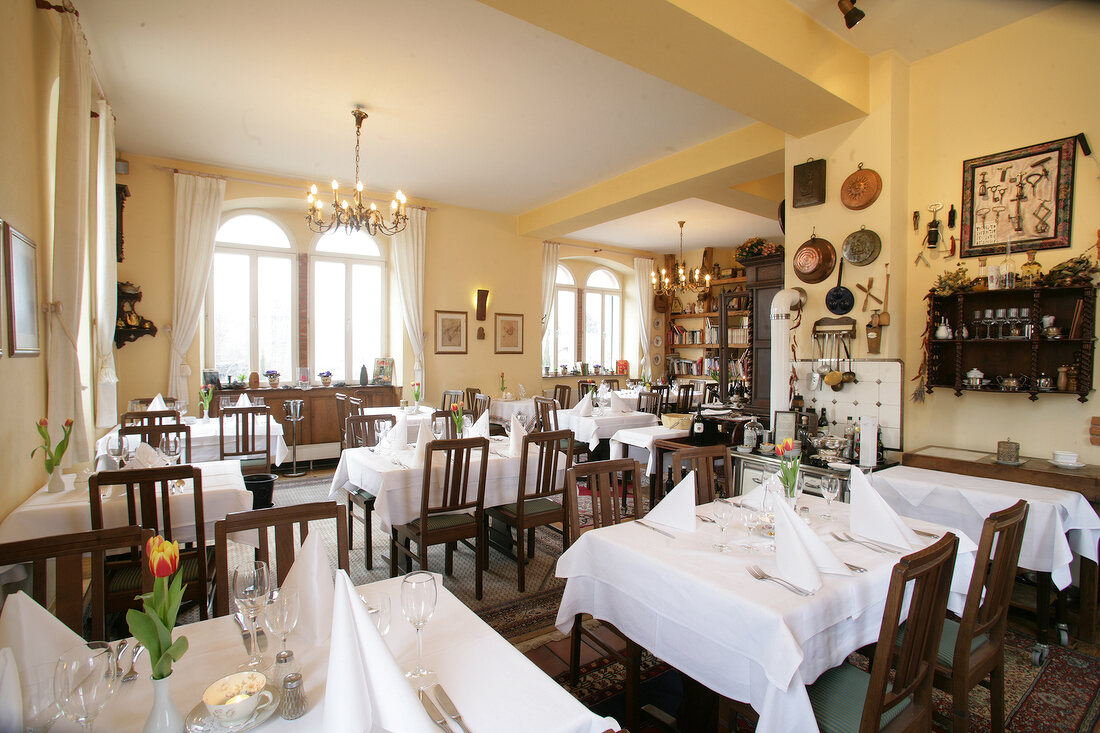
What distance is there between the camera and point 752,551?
6.70ft

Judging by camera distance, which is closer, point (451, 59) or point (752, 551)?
point (752, 551)

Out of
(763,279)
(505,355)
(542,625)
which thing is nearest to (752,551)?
(542,625)

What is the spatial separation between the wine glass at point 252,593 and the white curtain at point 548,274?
8070mm

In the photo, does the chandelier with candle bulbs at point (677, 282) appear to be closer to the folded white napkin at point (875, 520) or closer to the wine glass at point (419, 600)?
the folded white napkin at point (875, 520)

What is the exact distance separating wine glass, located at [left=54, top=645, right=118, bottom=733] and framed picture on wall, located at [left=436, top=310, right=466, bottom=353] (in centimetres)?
703

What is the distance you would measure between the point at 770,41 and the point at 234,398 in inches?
251

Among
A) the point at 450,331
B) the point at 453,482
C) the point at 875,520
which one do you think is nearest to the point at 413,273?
the point at 450,331

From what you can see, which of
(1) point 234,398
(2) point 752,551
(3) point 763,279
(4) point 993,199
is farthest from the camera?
→ (3) point 763,279

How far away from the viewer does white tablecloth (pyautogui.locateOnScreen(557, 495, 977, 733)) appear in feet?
5.09

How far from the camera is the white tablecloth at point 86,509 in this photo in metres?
2.49

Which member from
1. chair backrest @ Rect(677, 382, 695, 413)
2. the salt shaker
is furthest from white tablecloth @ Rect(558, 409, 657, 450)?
the salt shaker

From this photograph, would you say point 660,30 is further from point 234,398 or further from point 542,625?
point 234,398

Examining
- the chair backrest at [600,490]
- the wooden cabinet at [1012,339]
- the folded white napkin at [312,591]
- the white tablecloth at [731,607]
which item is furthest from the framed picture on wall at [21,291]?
Answer: the wooden cabinet at [1012,339]

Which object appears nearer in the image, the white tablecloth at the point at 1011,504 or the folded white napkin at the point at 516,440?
the white tablecloth at the point at 1011,504
